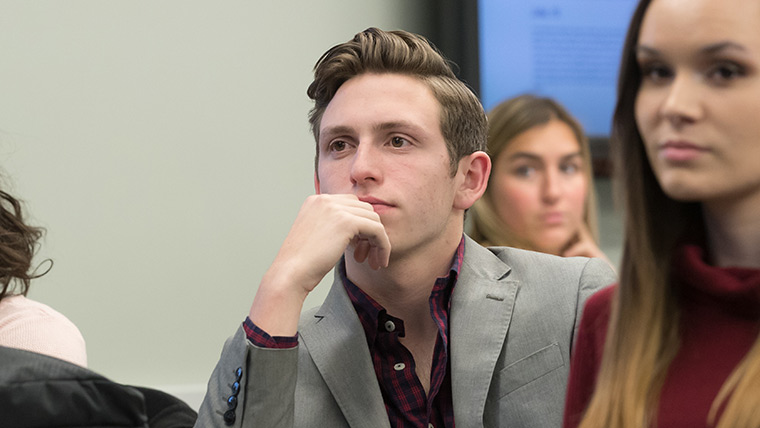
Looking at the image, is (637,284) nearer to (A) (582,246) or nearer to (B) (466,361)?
(B) (466,361)

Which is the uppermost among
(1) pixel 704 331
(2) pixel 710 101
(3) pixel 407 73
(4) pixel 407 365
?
(2) pixel 710 101

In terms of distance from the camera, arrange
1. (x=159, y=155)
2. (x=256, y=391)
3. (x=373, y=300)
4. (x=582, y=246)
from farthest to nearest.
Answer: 1. (x=582, y=246)
2. (x=159, y=155)
3. (x=373, y=300)
4. (x=256, y=391)

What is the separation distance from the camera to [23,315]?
72.5 inches

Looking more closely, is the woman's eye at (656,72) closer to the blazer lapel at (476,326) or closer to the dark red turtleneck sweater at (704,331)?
the dark red turtleneck sweater at (704,331)

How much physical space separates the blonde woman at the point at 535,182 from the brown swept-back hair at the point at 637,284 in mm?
1645

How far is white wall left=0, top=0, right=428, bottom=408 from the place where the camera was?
257cm

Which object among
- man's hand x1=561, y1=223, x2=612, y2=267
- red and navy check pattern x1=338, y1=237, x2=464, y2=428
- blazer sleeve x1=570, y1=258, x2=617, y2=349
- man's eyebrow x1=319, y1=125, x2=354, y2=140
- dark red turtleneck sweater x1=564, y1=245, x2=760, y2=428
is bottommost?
man's hand x1=561, y1=223, x2=612, y2=267

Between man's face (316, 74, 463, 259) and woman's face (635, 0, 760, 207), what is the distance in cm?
79

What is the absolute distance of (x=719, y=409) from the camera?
0.90m

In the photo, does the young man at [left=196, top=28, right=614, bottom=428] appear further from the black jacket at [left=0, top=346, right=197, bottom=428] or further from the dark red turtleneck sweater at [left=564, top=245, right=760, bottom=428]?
the dark red turtleneck sweater at [left=564, top=245, right=760, bottom=428]

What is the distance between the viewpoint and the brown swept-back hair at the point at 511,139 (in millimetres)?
2693

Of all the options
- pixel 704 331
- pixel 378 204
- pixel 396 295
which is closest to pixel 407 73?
pixel 378 204

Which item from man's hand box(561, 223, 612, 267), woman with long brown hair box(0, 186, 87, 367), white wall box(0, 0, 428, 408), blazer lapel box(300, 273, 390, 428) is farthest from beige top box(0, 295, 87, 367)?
man's hand box(561, 223, 612, 267)

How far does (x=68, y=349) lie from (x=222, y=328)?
41.0 inches
